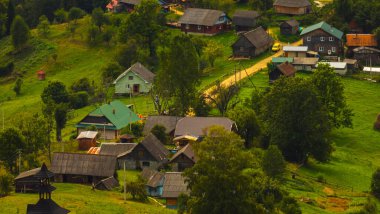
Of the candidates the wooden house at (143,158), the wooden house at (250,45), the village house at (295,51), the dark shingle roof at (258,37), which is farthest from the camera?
the dark shingle roof at (258,37)

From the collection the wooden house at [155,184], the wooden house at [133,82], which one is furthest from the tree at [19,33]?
the wooden house at [155,184]

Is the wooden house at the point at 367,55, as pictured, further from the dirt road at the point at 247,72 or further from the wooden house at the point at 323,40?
the dirt road at the point at 247,72

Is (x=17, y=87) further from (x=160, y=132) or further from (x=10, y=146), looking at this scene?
(x=10, y=146)

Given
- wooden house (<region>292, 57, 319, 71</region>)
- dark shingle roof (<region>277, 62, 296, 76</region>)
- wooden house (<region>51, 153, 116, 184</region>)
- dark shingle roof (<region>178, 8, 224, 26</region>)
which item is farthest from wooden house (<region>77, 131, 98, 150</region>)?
dark shingle roof (<region>178, 8, 224, 26</region>)

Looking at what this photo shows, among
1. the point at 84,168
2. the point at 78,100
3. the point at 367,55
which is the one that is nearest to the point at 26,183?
the point at 84,168

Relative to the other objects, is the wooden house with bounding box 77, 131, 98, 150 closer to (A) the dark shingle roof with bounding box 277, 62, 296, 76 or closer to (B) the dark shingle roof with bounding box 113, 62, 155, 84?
(B) the dark shingle roof with bounding box 113, 62, 155, 84

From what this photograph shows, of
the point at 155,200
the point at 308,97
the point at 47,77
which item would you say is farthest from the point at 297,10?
the point at 155,200
